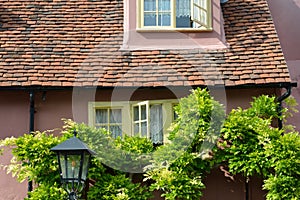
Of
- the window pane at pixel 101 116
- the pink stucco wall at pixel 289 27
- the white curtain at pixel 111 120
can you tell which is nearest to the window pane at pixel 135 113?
the white curtain at pixel 111 120

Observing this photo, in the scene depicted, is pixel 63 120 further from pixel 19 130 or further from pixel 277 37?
pixel 277 37

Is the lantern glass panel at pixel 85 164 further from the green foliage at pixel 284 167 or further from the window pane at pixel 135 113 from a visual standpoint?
the green foliage at pixel 284 167

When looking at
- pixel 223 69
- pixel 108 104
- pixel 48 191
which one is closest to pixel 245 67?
pixel 223 69

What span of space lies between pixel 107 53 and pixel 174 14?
1.59 meters

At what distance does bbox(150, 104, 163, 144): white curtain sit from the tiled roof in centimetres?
56

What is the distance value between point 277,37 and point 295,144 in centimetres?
269

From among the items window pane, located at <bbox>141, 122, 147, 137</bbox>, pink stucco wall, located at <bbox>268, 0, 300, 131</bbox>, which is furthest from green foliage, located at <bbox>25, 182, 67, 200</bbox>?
pink stucco wall, located at <bbox>268, 0, 300, 131</bbox>

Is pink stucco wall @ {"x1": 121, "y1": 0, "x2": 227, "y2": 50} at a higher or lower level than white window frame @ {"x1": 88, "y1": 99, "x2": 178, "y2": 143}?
higher

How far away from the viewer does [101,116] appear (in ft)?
40.8

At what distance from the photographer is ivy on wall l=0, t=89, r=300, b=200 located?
437 inches

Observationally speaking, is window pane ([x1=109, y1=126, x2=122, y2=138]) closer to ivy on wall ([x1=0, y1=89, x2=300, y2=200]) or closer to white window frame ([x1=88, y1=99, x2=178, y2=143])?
white window frame ([x1=88, y1=99, x2=178, y2=143])

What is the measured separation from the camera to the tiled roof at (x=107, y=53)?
39.9ft

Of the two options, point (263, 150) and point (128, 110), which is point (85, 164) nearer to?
point (128, 110)

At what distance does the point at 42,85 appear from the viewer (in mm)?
11984
